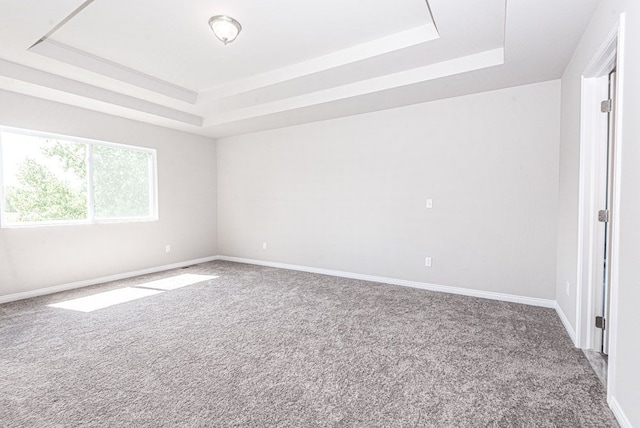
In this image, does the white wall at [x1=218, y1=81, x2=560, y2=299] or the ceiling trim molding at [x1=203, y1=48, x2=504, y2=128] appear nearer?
the ceiling trim molding at [x1=203, y1=48, x2=504, y2=128]

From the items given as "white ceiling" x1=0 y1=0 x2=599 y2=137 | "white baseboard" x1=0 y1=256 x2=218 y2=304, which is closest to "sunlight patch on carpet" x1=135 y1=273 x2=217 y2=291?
"white baseboard" x1=0 y1=256 x2=218 y2=304

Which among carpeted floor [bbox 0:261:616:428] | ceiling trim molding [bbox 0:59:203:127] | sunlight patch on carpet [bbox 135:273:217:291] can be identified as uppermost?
ceiling trim molding [bbox 0:59:203:127]

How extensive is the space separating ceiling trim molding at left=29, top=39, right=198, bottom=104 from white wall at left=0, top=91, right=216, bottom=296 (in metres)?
1.05

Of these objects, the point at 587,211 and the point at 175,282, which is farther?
the point at 175,282

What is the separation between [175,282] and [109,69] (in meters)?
2.92

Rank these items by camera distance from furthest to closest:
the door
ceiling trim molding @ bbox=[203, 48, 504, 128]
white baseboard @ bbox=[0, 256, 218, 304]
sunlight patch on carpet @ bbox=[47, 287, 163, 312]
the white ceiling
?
white baseboard @ bbox=[0, 256, 218, 304]
sunlight patch on carpet @ bbox=[47, 287, 163, 312]
ceiling trim molding @ bbox=[203, 48, 504, 128]
the white ceiling
the door

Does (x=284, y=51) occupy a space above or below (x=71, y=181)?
above

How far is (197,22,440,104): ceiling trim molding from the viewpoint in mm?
3027

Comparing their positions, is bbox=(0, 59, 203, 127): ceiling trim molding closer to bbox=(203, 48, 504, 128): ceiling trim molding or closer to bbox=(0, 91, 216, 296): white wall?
bbox=(0, 91, 216, 296): white wall

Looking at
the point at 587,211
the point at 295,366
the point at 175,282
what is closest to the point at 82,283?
the point at 175,282

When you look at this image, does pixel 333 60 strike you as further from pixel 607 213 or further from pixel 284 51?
pixel 607 213

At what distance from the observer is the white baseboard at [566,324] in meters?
2.65

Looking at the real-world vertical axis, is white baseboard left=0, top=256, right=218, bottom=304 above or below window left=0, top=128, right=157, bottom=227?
below

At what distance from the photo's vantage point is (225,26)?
280cm
